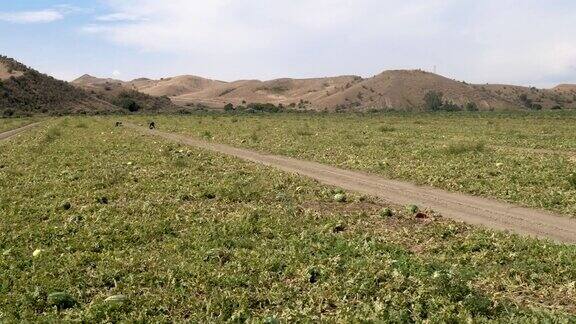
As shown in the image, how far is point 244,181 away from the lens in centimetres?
2020

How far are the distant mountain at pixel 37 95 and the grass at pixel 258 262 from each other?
114 m

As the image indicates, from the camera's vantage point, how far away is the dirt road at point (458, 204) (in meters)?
13.7

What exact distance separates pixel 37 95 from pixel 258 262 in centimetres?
14669

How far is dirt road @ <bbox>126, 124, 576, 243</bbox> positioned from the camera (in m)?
13.7

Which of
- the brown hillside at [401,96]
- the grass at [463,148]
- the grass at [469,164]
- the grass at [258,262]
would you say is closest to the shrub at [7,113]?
the grass at [469,164]

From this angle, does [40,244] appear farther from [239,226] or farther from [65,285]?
[239,226]

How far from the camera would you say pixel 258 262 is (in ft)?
34.4

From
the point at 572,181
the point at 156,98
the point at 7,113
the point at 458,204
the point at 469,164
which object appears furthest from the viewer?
the point at 156,98

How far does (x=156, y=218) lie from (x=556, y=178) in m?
14.5

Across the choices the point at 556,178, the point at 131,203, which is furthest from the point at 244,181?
the point at 556,178

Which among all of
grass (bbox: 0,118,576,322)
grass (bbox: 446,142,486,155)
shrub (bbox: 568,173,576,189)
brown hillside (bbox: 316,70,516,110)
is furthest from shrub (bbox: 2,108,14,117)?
Answer: shrub (bbox: 568,173,576,189)

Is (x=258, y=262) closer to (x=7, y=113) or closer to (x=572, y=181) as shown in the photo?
(x=572, y=181)

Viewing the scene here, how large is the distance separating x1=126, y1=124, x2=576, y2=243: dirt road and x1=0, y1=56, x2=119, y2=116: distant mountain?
4343 inches

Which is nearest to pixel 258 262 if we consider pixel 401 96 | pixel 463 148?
pixel 463 148
